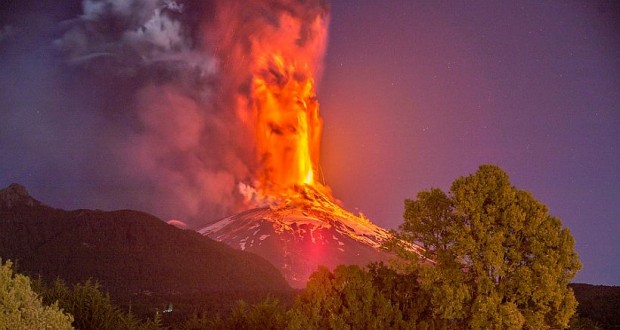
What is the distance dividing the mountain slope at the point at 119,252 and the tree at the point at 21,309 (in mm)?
74990

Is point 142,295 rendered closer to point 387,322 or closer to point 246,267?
point 246,267

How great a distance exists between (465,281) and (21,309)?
19165 millimetres

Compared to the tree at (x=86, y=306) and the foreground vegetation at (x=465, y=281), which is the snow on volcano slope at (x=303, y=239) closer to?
the foreground vegetation at (x=465, y=281)

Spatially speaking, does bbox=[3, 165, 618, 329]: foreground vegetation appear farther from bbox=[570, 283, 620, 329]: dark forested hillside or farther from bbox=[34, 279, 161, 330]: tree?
bbox=[570, 283, 620, 329]: dark forested hillside

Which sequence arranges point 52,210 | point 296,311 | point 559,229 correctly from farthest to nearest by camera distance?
point 52,210 < point 559,229 < point 296,311

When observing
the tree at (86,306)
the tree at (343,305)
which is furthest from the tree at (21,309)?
the tree at (343,305)

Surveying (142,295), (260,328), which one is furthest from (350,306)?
(142,295)

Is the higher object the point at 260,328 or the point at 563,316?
the point at 563,316

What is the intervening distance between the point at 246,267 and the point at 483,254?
9283cm

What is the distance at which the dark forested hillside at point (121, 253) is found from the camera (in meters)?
84.1

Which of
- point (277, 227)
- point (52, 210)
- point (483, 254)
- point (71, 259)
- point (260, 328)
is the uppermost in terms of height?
point (277, 227)

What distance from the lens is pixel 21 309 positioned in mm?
9164

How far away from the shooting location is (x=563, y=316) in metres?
22.3

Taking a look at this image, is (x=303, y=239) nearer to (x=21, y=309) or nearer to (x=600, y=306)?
(x=600, y=306)
